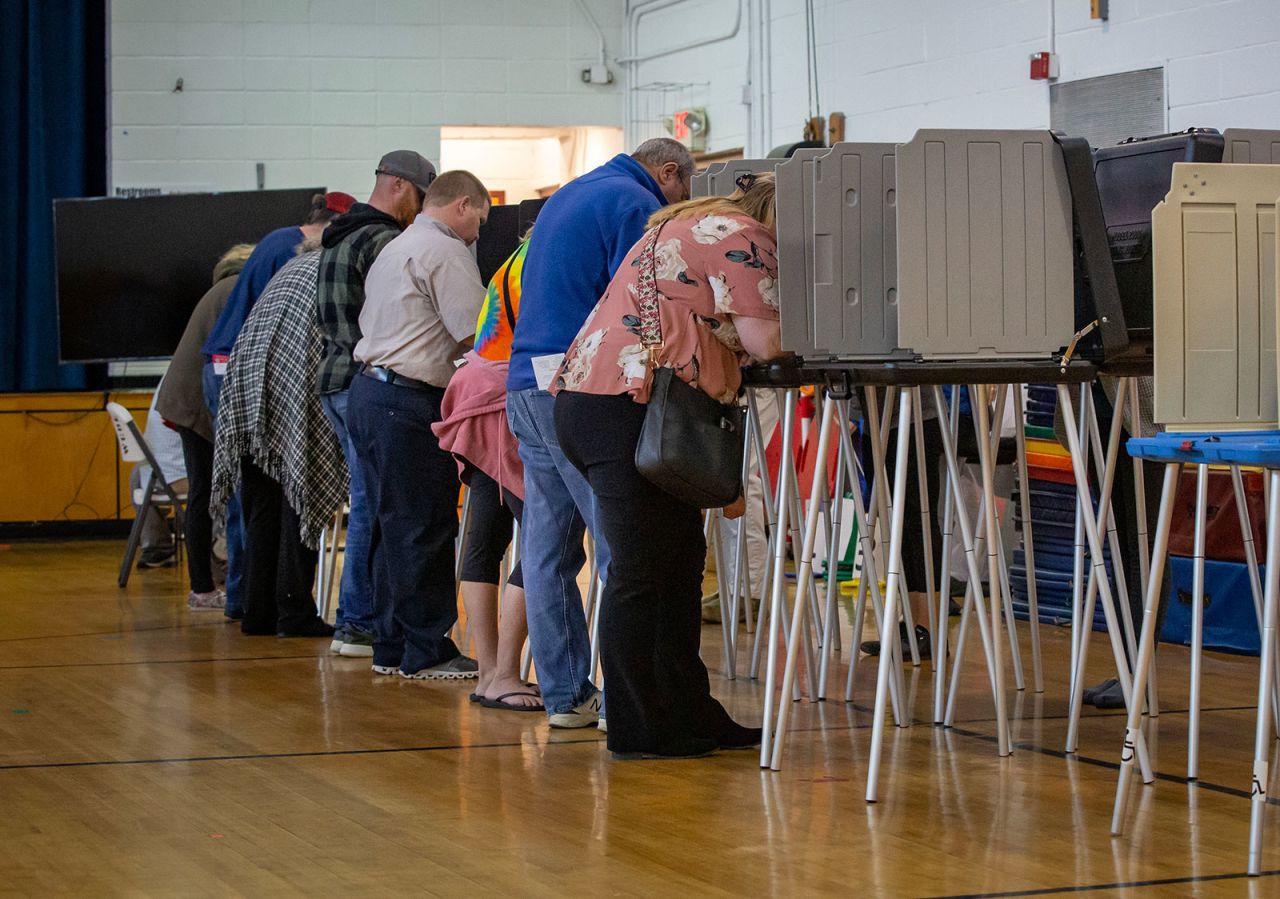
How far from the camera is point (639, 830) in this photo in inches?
113

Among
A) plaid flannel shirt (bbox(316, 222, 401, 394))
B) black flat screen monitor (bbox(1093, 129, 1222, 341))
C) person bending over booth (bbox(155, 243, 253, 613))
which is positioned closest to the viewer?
black flat screen monitor (bbox(1093, 129, 1222, 341))

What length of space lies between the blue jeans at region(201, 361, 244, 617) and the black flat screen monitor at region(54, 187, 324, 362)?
8.07 feet

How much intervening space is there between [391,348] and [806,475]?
7.52ft

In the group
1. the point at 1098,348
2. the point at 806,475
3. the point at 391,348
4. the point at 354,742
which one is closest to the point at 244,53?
the point at 806,475

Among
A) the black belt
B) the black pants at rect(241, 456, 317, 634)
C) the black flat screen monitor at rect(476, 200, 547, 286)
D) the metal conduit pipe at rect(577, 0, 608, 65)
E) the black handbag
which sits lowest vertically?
the black pants at rect(241, 456, 317, 634)

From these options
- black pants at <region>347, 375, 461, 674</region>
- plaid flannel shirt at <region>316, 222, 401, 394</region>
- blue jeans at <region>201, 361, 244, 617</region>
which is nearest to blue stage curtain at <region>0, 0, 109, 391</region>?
blue jeans at <region>201, 361, 244, 617</region>

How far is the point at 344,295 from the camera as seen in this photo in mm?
4879

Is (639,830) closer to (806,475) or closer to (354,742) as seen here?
(354,742)

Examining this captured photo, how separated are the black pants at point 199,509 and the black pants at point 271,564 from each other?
797mm

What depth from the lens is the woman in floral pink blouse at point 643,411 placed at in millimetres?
3215

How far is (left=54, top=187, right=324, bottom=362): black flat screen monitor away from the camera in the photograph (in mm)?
8289

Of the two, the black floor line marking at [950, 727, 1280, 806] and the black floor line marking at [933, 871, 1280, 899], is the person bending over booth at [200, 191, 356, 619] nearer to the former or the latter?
the black floor line marking at [950, 727, 1280, 806]

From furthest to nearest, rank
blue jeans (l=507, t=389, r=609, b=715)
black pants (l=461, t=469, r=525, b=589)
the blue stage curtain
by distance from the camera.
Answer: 1. the blue stage curtain
2. black pants (l=461, t=469, r=525, b=589)
3. blue jeans (l=507, t=389, r=609, b=715)

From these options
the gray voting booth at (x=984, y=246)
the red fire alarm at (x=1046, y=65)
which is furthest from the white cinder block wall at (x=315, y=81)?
the gray voting booth at (x=984, y=246)
